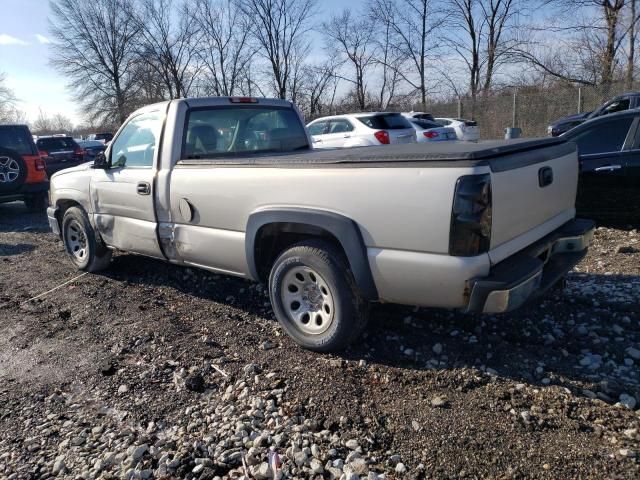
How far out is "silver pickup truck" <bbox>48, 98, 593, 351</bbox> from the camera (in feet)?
8.66

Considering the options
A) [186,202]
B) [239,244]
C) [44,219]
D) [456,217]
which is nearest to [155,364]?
[239,244]

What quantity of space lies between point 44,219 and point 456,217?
32.5ft

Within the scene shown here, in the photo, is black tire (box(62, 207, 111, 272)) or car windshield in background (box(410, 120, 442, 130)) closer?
black tire (box(62, 207, 111, 272))

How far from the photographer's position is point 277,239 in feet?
12.1

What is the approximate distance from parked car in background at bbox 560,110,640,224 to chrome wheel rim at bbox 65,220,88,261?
572 centimetres

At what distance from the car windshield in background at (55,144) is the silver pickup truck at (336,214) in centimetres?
1301

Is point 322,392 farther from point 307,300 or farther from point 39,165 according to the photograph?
point 39,165

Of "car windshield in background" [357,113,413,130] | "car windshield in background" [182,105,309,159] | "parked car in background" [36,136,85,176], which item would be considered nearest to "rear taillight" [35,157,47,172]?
"parked car in background" [36,136,85,176]

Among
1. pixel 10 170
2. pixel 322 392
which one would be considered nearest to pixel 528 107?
pixel 10 170

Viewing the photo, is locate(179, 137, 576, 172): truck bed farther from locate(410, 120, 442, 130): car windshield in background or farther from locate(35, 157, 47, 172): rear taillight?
locate(410, 120, 442, 130): car windshield in background

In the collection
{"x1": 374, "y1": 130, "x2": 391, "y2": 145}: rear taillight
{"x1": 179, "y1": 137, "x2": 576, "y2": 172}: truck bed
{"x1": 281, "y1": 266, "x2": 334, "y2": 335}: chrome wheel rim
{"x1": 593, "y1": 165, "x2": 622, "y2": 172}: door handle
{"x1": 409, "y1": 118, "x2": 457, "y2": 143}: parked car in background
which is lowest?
{"x1": 281, "y1": 266, "x2": 334, "y2": 335}: chrome wheel rim

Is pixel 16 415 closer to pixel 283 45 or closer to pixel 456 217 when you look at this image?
pixel 456 217

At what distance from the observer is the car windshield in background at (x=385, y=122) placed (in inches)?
497

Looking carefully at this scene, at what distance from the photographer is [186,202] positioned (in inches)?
157
